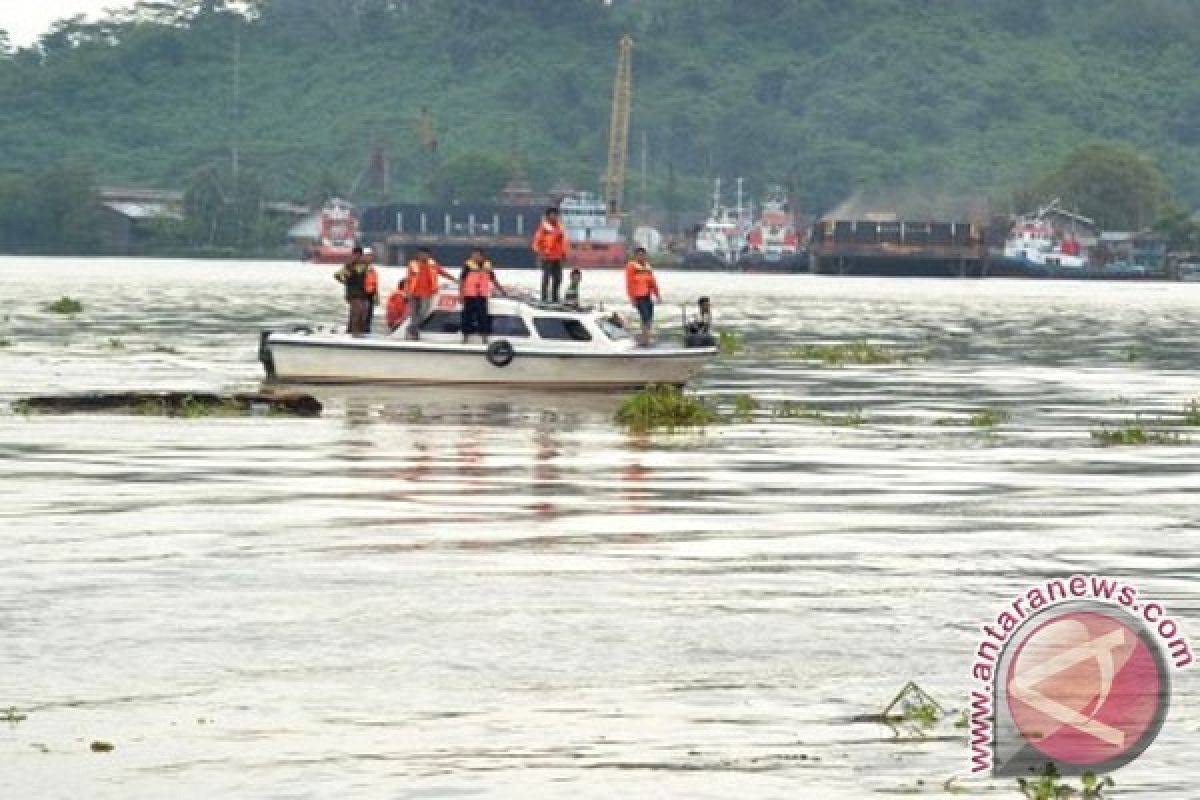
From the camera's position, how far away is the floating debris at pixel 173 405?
131 feet

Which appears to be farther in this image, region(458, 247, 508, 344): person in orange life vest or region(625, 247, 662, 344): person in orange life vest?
region(625, 247, 662, 344): person in orange life vest

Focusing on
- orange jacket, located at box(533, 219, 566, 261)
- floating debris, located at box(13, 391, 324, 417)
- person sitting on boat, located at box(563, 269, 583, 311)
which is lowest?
floating debris, located at box(13, 391, 324, 417)

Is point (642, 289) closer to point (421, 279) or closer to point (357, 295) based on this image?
point (357, 295)

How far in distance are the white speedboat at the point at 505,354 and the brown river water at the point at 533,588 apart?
980mm

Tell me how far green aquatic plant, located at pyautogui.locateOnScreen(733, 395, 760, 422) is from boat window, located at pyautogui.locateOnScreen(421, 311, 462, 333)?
4.92 metres

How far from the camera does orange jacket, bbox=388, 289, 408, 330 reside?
47781 millimetres

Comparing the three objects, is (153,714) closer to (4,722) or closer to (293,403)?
(4,722)

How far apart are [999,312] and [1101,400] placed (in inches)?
2937

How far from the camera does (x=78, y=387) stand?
1844 inches

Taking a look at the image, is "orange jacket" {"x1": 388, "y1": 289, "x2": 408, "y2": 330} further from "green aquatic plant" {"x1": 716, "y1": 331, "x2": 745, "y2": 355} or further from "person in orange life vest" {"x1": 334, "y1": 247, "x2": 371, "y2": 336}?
"green aquatic plant" {"x1": 716, "y1": 331, "x2": 745, "y2": 355}

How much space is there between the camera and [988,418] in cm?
4106

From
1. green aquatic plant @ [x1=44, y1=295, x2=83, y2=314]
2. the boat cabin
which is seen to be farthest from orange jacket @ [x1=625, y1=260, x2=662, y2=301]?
green aquatic plant @ [x1=44, y1=295, x2=83, y2=314]

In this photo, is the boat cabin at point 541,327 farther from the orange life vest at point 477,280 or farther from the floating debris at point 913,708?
the floating debris at point 913,708

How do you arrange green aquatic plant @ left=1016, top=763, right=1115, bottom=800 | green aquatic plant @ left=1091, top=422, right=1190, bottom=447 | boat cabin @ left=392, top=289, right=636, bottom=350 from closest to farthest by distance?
green aquatic plant @ left=1016, top=763, right=1115, bottom=800 < green aquatic plant @ left=1091, top=422, right=1190, bottom=447 < boat cabin @ left=392, top=289, right=636, bottom=350
